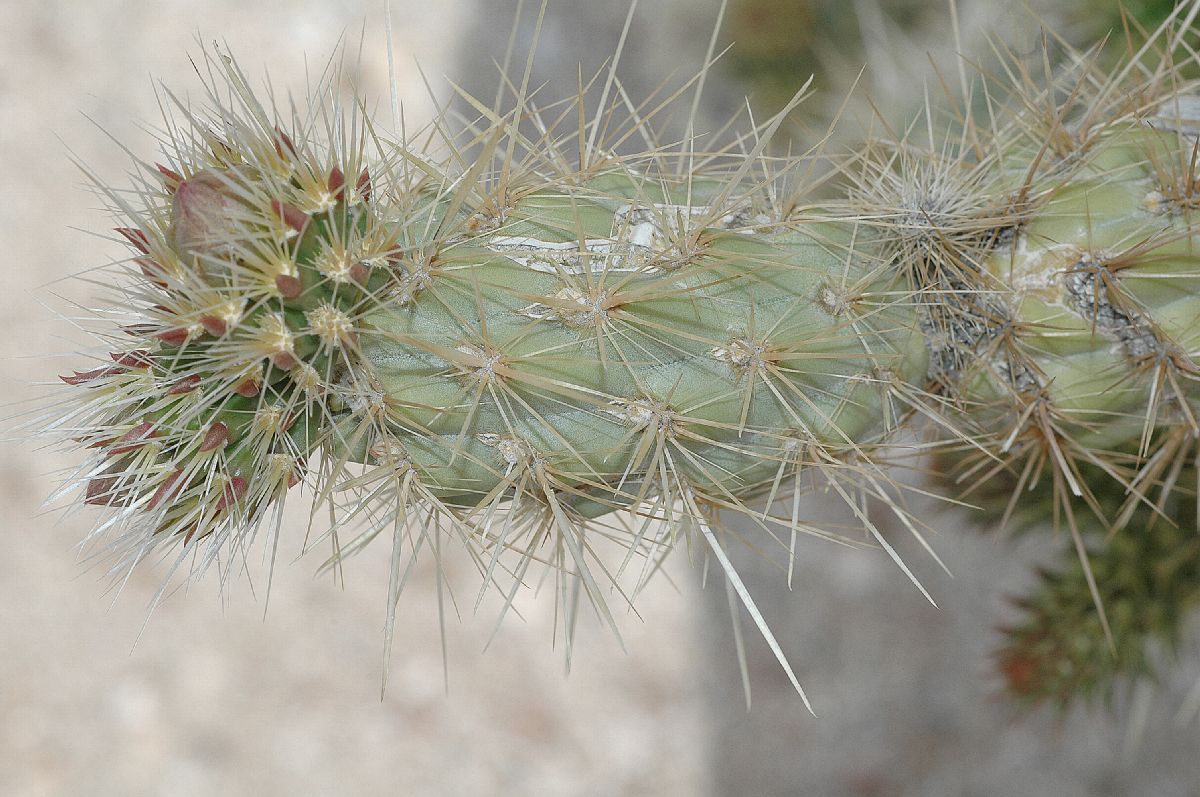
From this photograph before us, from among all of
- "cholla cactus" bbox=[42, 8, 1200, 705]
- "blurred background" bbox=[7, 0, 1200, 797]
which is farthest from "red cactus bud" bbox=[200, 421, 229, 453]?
"blurred background" bbox=[7, 0, 1200, 797]

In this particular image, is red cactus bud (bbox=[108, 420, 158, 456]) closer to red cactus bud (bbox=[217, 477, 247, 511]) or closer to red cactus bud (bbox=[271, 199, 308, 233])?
red cactus bud (bbox=[217, 477, 247, 511])

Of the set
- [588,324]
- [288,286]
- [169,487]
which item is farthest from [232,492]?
[588,324]

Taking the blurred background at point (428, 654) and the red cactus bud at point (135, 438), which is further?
the blurred background at point (428, 654)

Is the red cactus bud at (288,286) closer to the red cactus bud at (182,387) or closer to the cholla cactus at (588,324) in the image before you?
the cholla cactus at (588,324)

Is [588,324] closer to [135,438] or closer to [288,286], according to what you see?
[288,286]

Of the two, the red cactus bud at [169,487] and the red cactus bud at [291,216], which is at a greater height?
the red cactus bud at [291,216]

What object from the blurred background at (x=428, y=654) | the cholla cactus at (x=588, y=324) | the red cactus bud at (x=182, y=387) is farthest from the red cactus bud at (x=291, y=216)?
the blurred background at (x=428, y=654)
